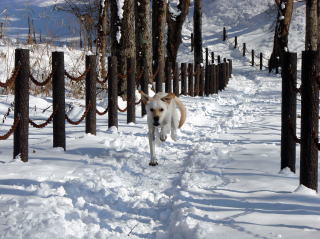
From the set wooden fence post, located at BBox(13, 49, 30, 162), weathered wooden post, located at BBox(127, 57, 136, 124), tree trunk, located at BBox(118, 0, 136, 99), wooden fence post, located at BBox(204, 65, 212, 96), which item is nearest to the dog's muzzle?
wooden fence post, located at BBox(13, 49, 30, 162)

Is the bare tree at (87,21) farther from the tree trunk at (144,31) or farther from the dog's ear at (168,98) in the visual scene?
the dog's ear at (168,98)

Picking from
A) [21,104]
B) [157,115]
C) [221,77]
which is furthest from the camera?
[221,77]

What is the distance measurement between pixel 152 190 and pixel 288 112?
182 centimetres

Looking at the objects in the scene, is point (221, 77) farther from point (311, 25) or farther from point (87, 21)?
point (87, 21)

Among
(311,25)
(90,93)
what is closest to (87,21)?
(90,93)

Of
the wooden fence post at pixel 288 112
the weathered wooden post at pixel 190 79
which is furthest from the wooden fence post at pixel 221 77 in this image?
the wooden fence post at pixel 288 112

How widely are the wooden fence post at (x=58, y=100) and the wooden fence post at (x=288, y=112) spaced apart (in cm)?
315

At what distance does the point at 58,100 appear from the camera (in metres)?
6.52

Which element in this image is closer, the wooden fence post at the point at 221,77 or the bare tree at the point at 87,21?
the bare tree at the point at 87,21

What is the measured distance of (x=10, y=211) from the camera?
381 cm

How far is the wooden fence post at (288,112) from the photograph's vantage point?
5.14 m

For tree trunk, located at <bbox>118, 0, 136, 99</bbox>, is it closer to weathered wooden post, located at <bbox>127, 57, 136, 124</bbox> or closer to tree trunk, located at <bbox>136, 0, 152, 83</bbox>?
weathered wooden post, located at <bbox>127, 57, 136, 124</bbox>

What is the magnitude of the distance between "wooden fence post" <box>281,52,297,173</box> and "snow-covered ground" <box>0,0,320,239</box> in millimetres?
170

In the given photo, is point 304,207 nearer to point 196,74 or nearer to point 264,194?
point 264,194
